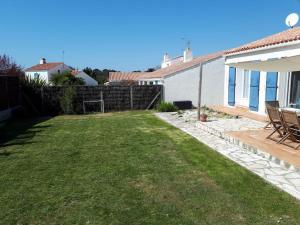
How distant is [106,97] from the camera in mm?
21453

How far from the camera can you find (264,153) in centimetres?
786

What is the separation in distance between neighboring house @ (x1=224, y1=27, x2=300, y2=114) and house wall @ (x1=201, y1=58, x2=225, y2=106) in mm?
2477

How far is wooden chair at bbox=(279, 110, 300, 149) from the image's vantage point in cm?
782

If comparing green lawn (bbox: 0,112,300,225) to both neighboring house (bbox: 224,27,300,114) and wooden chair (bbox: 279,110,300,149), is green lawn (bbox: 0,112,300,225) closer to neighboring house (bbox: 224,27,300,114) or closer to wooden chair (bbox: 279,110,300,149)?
wooden chair (bbox: 279,110,300,149)

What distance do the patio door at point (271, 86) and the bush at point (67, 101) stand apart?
496 inches

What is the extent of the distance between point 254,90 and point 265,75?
1295 mm

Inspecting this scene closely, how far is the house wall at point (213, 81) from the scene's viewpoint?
858 inches

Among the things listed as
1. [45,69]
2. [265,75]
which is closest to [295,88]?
[265,75]

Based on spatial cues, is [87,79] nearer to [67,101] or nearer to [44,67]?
[44,67]

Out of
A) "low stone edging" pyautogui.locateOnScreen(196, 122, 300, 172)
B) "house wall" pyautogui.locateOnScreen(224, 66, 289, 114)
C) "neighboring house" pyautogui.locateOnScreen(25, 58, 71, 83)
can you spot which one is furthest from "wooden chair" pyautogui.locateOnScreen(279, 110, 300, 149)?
"neighboring house" pyautogui.locateOnScreen(25, 58, 71, 83)

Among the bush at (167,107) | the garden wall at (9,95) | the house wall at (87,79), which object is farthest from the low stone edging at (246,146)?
the house wall at (87,79)

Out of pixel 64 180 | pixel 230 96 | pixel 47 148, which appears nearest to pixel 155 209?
pixel 64 180

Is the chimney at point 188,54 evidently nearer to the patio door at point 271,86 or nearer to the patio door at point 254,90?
the patio door at point 254,90

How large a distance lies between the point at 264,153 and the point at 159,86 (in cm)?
1508
